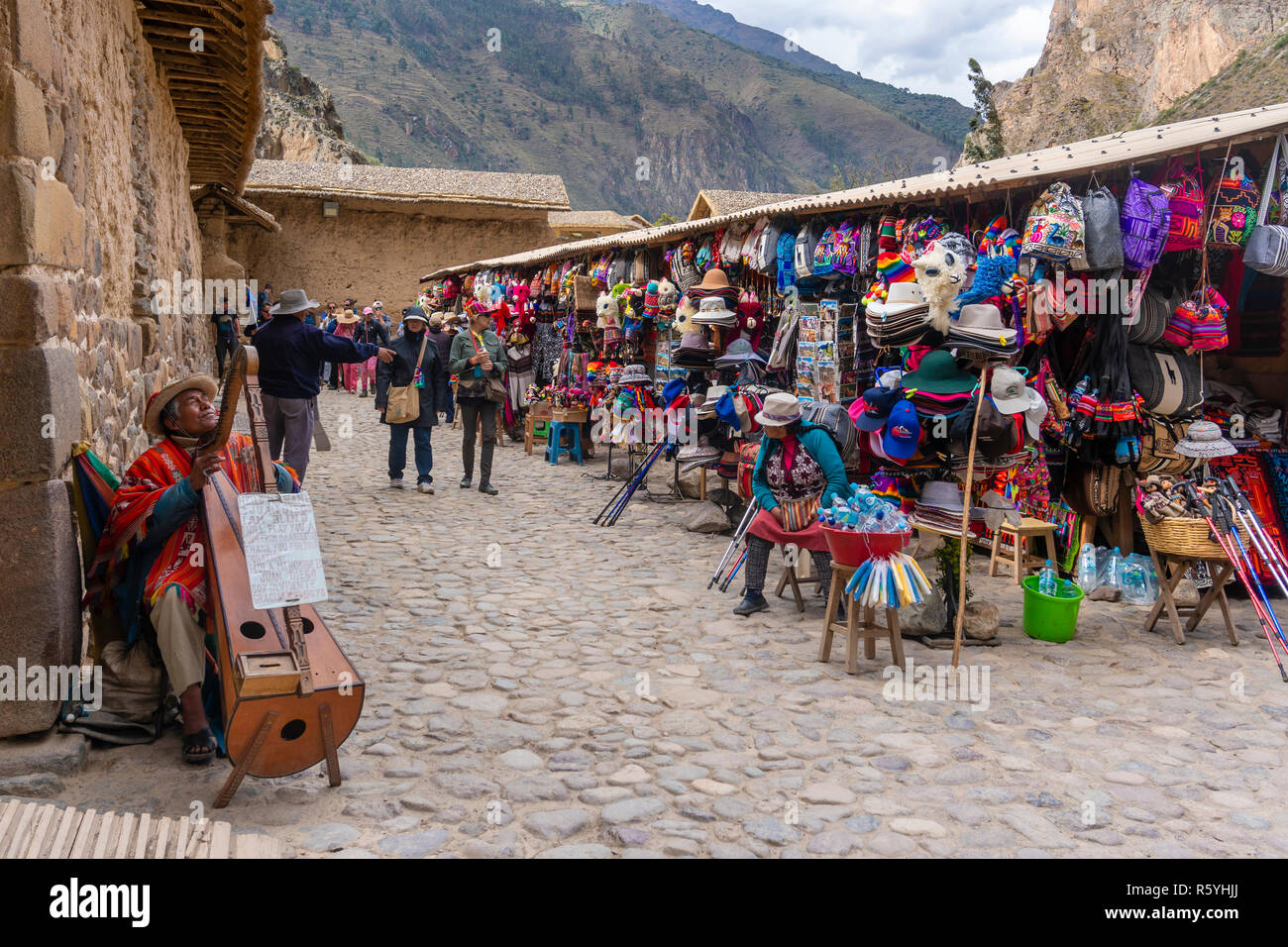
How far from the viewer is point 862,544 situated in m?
5.17

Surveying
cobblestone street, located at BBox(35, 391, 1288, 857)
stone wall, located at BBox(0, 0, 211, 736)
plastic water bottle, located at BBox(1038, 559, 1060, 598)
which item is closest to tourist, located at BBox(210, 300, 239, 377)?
cobblestone street, located at BBox(35, 391, 1288, 857)

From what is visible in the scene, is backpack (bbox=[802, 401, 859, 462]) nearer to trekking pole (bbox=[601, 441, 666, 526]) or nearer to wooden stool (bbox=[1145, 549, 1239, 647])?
wooden stool (bbox=[1145, 549, 1239, 647])

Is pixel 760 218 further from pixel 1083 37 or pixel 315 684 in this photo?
pixel 1083 37

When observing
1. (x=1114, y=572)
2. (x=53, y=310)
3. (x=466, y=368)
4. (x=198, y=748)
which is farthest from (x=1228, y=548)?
(x=466, y=368)

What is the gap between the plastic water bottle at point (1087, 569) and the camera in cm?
689

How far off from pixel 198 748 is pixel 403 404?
631 centimetres

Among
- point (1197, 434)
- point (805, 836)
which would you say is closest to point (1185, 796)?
point (805, 836)

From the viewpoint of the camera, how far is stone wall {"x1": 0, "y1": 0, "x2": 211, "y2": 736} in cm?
338

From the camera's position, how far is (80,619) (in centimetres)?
376

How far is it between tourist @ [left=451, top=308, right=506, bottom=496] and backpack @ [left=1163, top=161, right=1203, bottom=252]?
20.7ft

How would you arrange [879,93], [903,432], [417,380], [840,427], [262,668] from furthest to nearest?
1. [879,93]
2. [417,380]
3. [840,427]
4. [903,432]
5. [262,668]

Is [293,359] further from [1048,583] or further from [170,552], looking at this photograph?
[1048,583]

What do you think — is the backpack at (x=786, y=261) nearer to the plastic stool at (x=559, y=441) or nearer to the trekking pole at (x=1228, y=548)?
the trekking pole at (x=1228, y=548)

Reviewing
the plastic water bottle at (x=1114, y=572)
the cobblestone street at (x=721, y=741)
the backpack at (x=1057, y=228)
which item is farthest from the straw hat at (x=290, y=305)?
the plastic water bottle at (x=1114, y=572)
